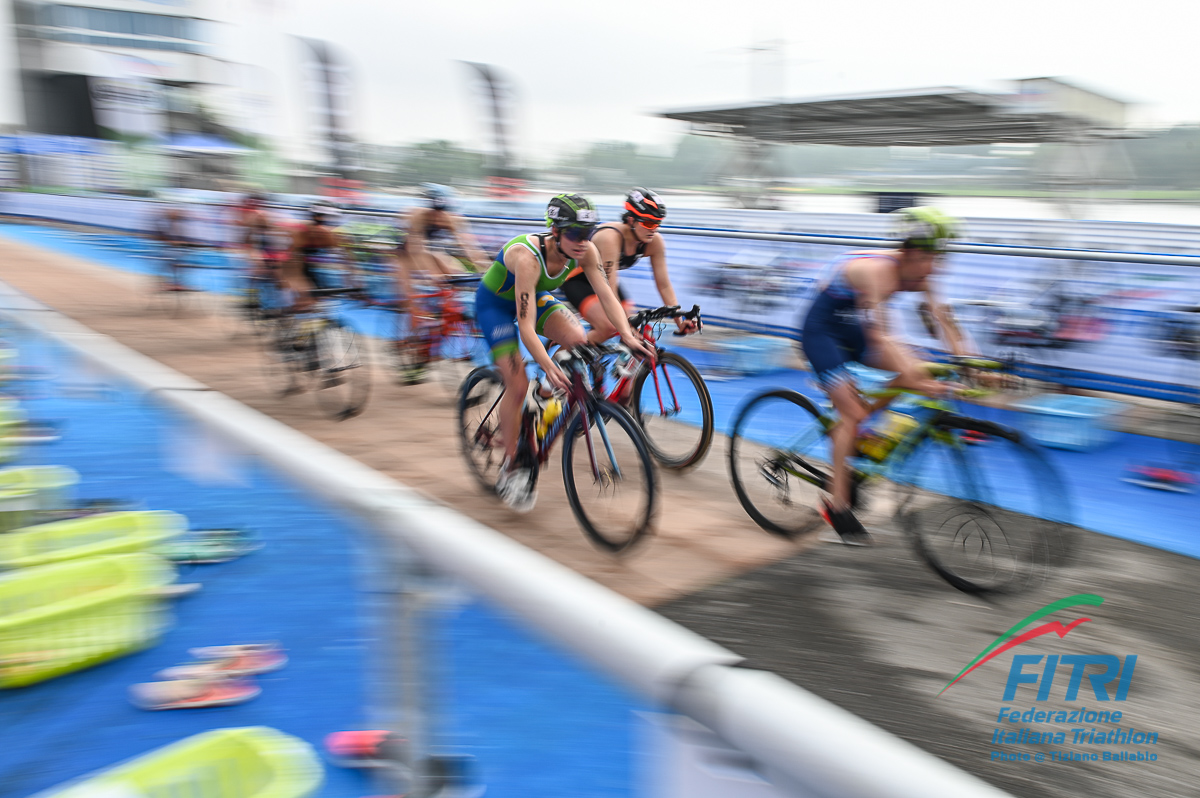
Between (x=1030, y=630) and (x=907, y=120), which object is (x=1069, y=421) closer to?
(x=1030, y=630)

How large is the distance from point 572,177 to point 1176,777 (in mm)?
29725

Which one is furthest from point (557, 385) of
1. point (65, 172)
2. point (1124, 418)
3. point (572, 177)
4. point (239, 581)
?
point (65, 172)

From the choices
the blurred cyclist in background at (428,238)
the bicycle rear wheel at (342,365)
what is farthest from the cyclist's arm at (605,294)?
the bicycle rear wheel at (342,365)

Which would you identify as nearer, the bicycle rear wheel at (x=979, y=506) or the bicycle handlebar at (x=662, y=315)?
the bicycle rear wheel at (x=979, y=506)

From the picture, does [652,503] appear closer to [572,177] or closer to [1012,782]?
[1012,782]

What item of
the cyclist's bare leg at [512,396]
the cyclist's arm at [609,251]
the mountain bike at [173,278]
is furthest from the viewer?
the mountain bike at [173,278]

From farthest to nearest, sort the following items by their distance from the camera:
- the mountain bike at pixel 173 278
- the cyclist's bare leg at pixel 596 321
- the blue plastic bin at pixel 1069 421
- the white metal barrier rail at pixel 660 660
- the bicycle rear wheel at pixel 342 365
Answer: the mountain bike at pixel 173 278, the bicycle rear wheel at pixel 342 365, the blue plastic bin at pixel 1069 421, the cyclist's bare leg at pixel 596 321, the white metal barrier rail at pixel 660 660

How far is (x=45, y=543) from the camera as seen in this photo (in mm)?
3400

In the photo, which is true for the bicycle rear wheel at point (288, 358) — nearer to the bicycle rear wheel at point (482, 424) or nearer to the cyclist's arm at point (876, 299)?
the bicycle rear wheel at point (482, 424)

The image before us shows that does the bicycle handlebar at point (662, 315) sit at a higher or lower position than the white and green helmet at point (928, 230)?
lower

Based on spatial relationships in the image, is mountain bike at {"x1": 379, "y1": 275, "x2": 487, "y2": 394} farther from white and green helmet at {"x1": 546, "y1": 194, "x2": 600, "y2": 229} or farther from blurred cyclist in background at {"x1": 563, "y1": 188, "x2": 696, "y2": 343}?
white and green helmet at {"x1": 546, "y1": 194, "x2": 600, "y2": 229}

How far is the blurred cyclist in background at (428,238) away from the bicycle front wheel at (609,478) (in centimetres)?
371

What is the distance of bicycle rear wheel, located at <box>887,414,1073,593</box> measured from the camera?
147 inches

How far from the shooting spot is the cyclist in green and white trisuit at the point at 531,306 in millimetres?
4398
